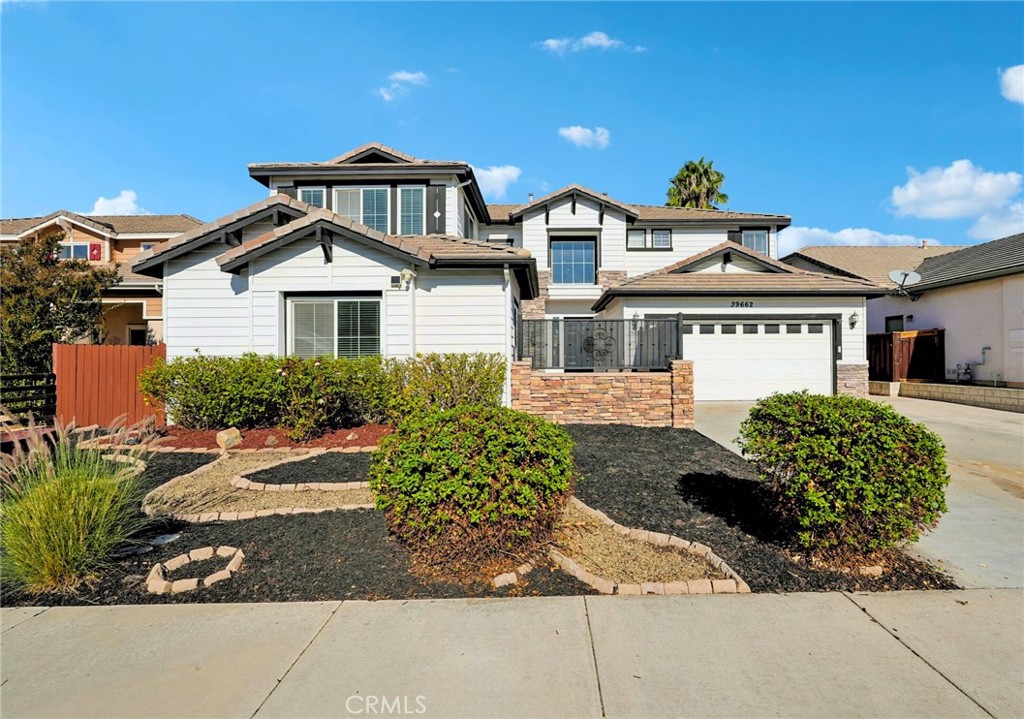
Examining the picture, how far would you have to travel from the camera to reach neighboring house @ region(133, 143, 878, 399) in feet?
33.1

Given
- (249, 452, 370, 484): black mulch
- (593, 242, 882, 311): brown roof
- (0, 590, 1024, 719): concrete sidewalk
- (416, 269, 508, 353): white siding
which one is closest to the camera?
(0, 590, 1024, 719): concrete sidewalk

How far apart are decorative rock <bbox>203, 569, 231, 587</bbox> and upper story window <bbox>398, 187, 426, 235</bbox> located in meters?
11.7

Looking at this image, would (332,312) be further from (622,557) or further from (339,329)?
(622,557)

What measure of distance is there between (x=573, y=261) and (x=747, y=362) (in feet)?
28.7

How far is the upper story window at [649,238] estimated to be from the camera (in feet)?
73.0

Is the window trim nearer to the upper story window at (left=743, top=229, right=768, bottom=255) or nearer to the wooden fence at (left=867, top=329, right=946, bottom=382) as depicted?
the upper story window at (left=743, top=229, right=768, bottom=255)

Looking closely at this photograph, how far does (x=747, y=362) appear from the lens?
49.1ft

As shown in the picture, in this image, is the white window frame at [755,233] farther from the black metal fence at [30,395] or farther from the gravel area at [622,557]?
the black metal fence at [30,395]

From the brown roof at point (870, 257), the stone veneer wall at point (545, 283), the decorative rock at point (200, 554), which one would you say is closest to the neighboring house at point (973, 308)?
the brown roof at point (870, 257)

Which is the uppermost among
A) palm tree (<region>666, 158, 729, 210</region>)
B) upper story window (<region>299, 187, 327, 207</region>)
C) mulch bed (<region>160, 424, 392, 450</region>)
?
palm tree (<region>666, 158, 729, 210</region>)

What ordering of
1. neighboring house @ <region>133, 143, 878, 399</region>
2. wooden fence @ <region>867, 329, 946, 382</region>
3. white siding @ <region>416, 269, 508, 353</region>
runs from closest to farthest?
neighboring house @ <region>133, 143, 878, 399</region> → white siding @ <region>416, 269, 508, 353</region> → wooden fence @ <region>867, 329, 946, 382</region>

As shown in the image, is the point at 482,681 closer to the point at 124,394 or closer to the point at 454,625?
the point at 454,625

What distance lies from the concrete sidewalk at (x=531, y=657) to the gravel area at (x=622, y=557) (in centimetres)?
Answer: 35

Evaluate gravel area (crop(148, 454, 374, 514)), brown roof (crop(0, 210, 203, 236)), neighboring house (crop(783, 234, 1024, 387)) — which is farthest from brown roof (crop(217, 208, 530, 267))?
brown roof (crop(0, 210, 203, 236))
